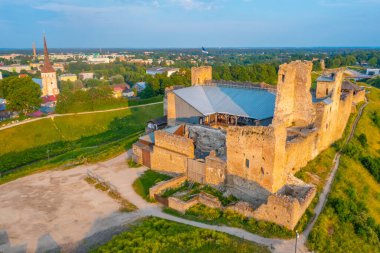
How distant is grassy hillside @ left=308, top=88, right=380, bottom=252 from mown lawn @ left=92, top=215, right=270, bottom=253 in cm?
410

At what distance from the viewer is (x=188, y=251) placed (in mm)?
16969

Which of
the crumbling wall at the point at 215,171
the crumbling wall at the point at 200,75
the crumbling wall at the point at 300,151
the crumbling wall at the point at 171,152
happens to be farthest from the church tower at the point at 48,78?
the crumbling wall at the point at 300,151

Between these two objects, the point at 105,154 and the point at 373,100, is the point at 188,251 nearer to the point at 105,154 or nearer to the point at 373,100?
the point at 105,154

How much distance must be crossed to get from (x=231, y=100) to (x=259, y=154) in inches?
671

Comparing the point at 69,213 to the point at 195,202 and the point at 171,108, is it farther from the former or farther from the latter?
the point at 171,108

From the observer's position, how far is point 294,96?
2838 centimetres

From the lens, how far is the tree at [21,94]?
52.4 meters

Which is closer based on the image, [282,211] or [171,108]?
[282,211]

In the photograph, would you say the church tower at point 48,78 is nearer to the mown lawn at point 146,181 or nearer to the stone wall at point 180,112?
the stone wall at point 180,112

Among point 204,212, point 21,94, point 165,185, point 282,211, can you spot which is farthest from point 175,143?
point 21,94

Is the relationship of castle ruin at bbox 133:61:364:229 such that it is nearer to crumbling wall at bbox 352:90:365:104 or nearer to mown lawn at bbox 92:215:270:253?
crumbling wall at bbox 352:90:365:104

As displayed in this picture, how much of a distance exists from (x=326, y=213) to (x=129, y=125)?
37.4m

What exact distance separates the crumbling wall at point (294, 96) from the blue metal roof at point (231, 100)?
12.7 feet

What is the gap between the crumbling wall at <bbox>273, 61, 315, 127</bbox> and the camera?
26.8 m
